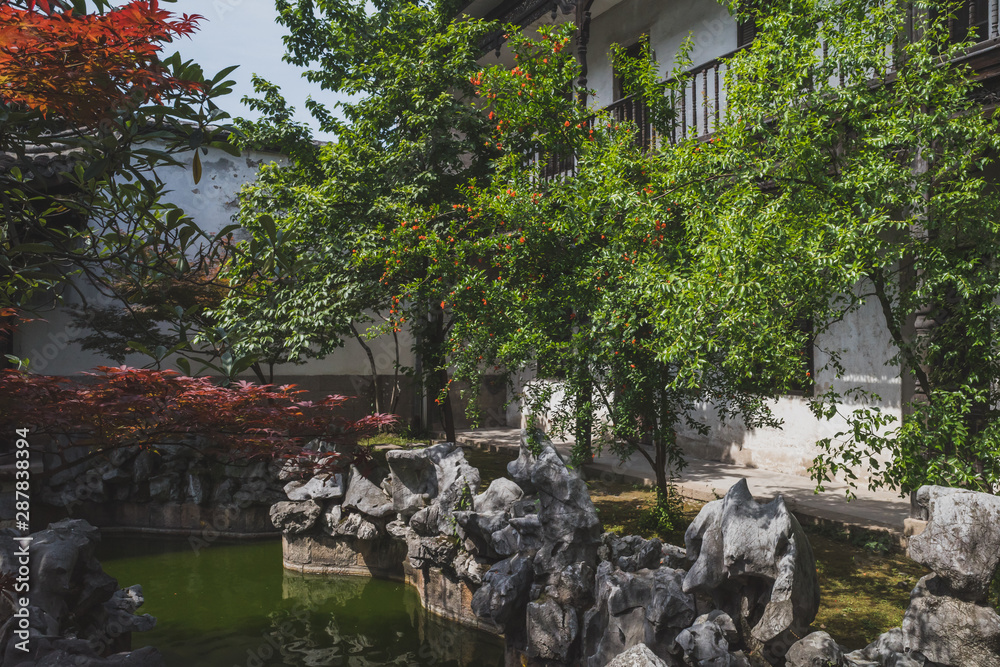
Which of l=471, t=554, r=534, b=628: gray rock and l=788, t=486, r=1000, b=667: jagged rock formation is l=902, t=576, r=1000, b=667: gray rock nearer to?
l=788, t=486, r=1000, b=667: jagged rock formation

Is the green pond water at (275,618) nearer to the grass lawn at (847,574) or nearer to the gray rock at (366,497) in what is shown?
the gray rock at (366,497)

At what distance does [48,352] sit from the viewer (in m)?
12.1

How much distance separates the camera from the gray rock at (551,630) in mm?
4969

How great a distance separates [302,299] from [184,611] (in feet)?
11.1

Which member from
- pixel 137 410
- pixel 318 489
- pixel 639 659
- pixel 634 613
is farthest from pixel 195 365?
pixel 639 659

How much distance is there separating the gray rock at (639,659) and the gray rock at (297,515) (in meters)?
4.44

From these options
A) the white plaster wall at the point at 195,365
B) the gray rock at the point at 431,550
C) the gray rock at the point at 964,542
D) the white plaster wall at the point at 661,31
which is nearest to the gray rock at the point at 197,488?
the gray rock at the point at 431,550

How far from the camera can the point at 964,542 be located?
358 cm

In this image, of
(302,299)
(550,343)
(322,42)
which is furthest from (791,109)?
(322,42)

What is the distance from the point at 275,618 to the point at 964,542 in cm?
544

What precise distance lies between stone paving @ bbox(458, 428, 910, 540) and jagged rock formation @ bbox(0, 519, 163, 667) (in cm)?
503

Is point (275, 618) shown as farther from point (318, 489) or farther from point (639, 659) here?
point (639, 659)

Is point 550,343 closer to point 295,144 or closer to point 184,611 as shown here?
point 184,611

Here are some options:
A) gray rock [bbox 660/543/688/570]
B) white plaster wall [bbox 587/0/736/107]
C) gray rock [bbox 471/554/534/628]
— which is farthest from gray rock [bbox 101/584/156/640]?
white plaster wall [bbox 587/0/736/107]
